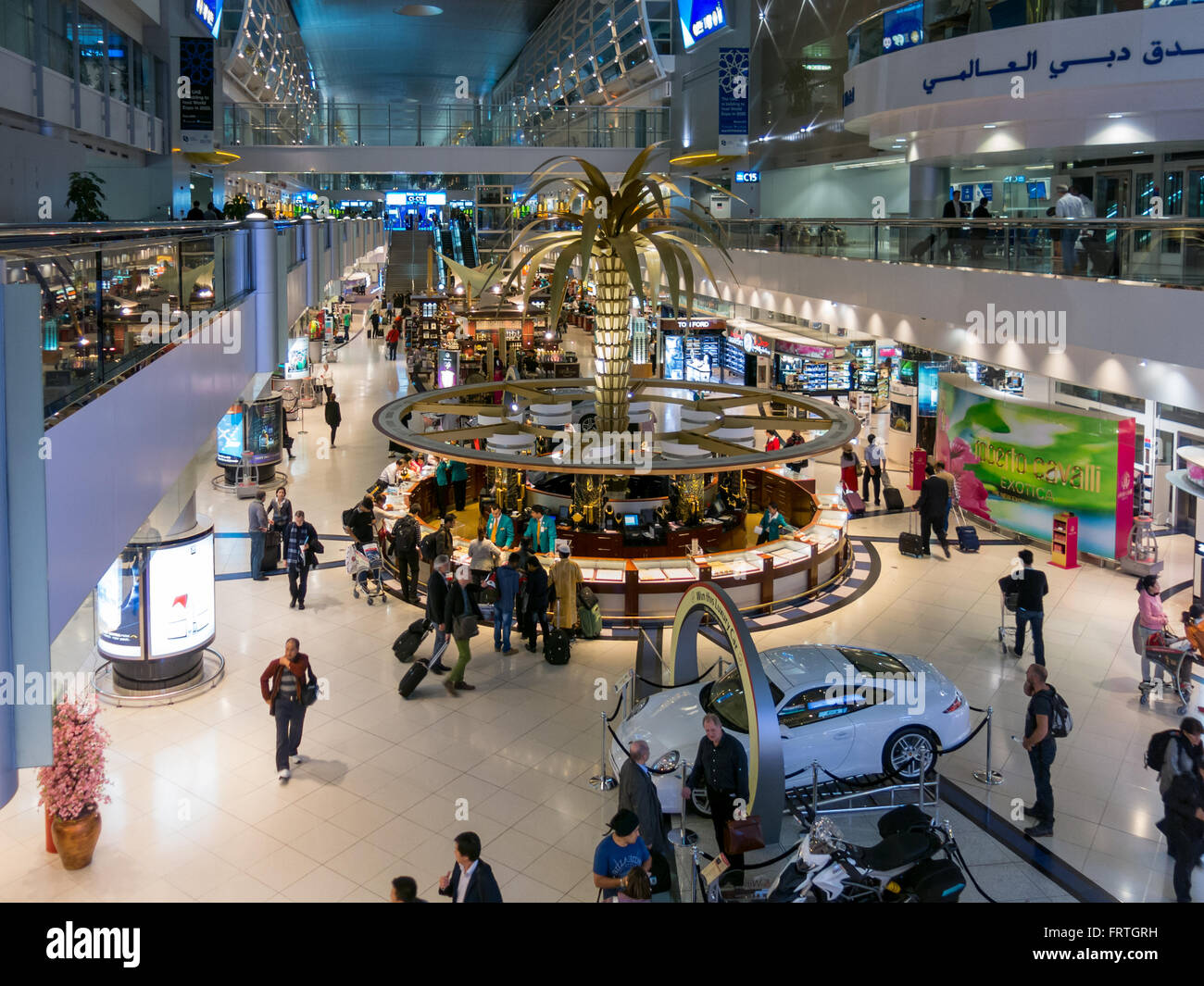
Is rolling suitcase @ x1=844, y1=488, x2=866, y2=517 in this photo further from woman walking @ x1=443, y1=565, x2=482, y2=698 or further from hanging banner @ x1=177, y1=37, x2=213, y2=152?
hanging banner @ x1=177, y1=37, x2=213, y2=152

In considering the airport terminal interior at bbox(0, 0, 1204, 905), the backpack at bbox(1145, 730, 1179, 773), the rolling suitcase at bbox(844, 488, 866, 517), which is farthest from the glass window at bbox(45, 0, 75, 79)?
the backpack at bbox(1145, 730, 1179, 773)

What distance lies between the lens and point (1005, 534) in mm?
19703

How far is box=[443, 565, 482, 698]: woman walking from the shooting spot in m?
12.4

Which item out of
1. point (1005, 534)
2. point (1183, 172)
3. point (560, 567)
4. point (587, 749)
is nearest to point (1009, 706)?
point (587, 749)

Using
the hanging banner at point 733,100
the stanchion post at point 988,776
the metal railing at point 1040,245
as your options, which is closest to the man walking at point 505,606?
the stanchion post at point 988,776

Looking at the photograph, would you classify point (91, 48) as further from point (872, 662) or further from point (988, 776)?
point (988, 776)

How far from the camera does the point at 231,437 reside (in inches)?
886

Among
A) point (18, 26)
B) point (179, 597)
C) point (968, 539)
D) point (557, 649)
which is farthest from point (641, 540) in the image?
point (18, 26)

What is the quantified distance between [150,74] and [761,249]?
17.1 m

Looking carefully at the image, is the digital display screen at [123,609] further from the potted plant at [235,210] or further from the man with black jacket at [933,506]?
the potted plant at [235,210]

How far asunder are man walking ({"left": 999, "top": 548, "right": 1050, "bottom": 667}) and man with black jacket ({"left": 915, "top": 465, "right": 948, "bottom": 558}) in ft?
15.9

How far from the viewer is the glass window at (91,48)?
23.6 m

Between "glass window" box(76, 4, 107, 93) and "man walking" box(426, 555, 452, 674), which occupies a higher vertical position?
"glass window" box(76, 4, 107, 93)

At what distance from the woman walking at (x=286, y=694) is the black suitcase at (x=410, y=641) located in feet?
→ 9.35
